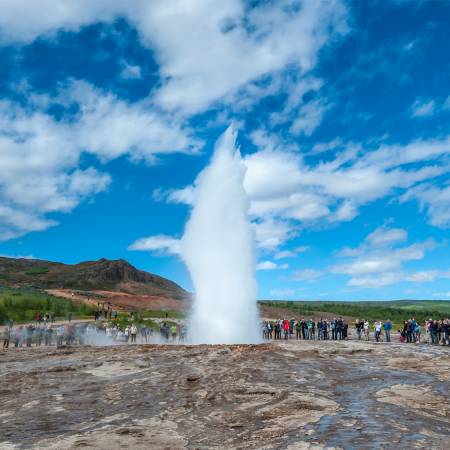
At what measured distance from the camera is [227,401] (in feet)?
33.8

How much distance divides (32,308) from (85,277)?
4644cm

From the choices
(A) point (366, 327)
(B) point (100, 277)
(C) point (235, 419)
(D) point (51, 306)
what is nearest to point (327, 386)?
(C) point (235, 419)

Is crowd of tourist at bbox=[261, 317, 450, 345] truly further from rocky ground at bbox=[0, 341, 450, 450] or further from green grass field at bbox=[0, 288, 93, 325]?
green grass field at bbox=[0, 288, 93, 325]

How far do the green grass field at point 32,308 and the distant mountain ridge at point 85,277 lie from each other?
34.5 meters

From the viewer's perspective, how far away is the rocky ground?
24.8 feet

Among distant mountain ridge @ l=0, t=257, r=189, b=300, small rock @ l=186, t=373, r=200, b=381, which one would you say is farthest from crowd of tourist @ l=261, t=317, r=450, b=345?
distant mountain ridge @ l=0, t=257, r=189, b=300

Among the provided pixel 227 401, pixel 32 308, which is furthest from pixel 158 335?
pixel 227 401

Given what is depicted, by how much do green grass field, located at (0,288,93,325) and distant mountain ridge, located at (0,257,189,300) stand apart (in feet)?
113

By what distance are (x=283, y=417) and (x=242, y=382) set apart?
3462mm

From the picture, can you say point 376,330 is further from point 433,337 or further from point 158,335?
point 158,335

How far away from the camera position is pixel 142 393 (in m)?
11.3

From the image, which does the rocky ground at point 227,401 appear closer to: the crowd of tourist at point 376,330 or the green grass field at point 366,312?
the crowd of tourist at point 376,330

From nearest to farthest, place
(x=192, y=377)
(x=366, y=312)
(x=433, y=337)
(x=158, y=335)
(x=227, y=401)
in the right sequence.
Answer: (x=227, y=401), (x=192, y=377), (x=433, y=337), (x=158, y=335), (x=366, y=312)

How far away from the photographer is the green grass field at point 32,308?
121 ft
